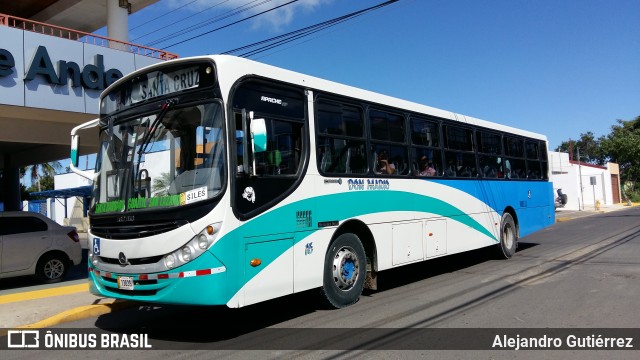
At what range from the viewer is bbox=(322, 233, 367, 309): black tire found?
7.26 m

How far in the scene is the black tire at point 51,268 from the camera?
11.5 meters

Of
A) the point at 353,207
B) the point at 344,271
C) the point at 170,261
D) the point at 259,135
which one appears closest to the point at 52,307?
the point at 170,261

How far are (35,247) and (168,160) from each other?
7.21 meters

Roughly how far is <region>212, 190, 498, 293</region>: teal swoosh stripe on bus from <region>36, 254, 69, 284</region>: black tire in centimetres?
778

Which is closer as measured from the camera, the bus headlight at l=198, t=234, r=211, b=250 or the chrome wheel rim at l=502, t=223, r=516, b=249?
the bus headlight at l=198, t=234, r=211, b=250

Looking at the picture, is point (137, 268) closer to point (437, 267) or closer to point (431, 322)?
point (431, 322)

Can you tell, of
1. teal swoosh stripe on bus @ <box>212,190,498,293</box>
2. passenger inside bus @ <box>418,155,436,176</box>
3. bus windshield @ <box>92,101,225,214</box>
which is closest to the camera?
Result: bus windshield @ <box>92,101,225,214</box>

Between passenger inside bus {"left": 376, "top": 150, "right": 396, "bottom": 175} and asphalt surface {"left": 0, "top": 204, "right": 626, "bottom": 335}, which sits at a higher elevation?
passenger inside bus {"left": 376, "top": 150, "right": 396, "bottom": 175}

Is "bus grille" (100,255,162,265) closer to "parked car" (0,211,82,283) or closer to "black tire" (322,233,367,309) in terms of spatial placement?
"black tire" (322,233,367,309)

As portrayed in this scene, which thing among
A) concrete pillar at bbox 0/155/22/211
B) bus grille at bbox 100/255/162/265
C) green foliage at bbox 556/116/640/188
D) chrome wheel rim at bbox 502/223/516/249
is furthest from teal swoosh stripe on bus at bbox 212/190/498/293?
green foliage at bbox 556/116/640/188

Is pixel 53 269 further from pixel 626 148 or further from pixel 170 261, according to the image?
pixel 626 148

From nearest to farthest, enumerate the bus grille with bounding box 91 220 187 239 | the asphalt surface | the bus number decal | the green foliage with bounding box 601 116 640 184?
the bus grille with bounding box 91 220 187 239 → the bus number decal → the asphalt surface → the green foliage with bounding box 601 116 640 184

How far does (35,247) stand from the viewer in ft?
37.0

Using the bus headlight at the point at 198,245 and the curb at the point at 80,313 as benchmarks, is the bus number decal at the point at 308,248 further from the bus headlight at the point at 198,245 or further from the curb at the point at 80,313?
the curb at the point at 80,313
